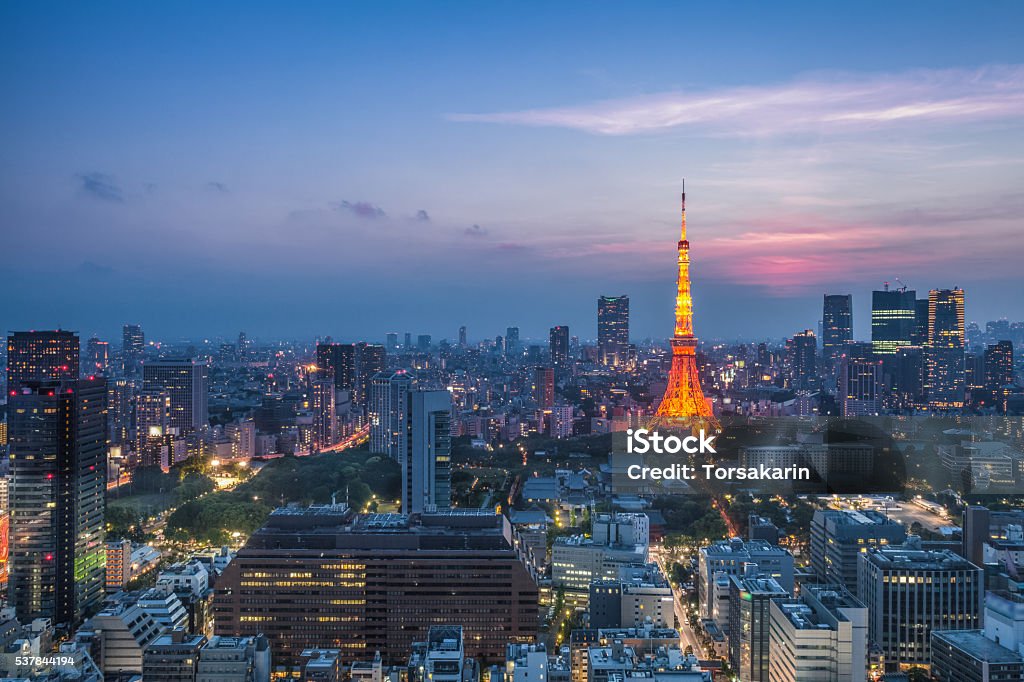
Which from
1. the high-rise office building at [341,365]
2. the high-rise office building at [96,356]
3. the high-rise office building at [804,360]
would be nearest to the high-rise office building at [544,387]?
the high-rise office building at [341,365]

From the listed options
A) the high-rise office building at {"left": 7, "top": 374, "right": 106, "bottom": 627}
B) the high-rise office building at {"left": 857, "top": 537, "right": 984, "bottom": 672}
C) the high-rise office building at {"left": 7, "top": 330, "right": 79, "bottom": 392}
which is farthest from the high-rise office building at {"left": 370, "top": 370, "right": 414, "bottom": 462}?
the high-rise office building at {"left": 857, "top": 537, "right": 984, "bottom": 672}

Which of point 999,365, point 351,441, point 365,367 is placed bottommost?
point 351,441

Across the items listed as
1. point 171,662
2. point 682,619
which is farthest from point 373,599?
point 682,619

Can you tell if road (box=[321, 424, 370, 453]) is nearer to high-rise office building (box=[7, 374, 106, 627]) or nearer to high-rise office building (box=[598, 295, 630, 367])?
high-rise office building (box=[598, 295, 630, 367])

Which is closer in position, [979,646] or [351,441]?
[979,646]

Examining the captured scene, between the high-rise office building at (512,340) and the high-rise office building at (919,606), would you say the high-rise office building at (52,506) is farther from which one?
the high-rise office building at (512,340)

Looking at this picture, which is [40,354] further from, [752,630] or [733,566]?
[752,630]
